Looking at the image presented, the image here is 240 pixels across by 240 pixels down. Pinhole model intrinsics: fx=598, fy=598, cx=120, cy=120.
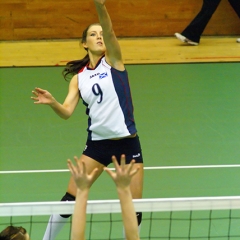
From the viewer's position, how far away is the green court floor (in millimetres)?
7156

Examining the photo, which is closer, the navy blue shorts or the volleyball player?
the volleyball player

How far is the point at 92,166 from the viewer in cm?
542

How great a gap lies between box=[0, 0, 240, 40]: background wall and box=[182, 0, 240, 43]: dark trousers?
0.82m

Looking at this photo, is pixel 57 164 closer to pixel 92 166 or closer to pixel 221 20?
pixel 92 166

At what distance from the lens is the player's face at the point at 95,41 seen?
18.7 ft

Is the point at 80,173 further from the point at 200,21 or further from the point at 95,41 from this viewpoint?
the point at 200,21

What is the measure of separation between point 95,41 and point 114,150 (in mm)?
1094

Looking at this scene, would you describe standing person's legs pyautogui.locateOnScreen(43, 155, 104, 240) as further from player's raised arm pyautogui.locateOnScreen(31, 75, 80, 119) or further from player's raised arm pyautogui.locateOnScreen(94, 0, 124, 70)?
player's raised arm pyautogui.locateOnScreen(94, 0, 124, 70)

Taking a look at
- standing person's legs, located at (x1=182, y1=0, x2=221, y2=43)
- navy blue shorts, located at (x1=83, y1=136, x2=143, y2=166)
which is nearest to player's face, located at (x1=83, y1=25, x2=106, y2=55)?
navy blue shorts, located at (x1=83, y1=136, x2=143, y2=166)

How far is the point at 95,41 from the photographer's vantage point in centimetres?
573

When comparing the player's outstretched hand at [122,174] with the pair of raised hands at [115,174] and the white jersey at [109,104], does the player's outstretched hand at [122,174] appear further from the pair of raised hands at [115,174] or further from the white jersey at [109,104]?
the white jersey at [109,104]

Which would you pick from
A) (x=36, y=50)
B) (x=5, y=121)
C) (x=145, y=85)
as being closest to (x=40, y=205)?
(x=5, y=121)

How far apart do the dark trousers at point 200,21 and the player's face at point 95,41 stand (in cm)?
729

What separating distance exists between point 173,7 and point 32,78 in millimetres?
4221
